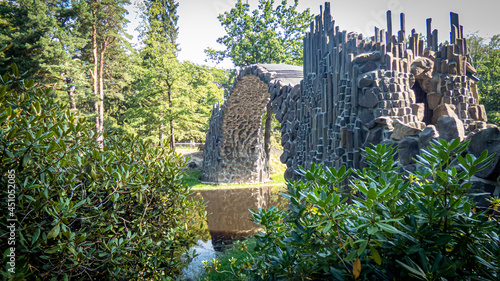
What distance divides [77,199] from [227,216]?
6217 mm

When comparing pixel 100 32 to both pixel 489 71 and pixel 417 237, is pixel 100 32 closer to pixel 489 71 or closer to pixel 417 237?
pixel 417 237

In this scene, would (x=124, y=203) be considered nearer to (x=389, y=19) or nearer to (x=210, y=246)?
(x=210, y=246)

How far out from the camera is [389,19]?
4559 millimetres

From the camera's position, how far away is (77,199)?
2.05 metres

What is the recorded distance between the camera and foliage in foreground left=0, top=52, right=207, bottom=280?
4.71 ft

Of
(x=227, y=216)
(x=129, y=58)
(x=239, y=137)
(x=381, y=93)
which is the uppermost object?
(x=129, y=58)

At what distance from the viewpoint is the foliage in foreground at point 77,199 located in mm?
1437

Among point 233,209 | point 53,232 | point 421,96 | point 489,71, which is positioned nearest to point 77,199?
point 53,232

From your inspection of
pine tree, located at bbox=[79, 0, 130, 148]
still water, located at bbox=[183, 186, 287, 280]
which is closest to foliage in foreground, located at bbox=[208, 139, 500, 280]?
still water, located at bbox=[183, 186, 287, 280]

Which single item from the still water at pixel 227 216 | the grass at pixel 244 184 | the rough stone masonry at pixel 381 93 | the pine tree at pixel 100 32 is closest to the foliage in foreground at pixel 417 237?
the still water at pixel 227 216

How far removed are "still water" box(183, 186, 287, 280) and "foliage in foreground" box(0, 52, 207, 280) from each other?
25.0 inches

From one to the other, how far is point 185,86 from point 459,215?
15.4m

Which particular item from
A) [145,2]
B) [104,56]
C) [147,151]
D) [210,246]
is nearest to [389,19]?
[147,151]

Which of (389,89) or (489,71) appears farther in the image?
(489,71)
